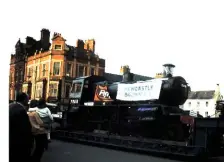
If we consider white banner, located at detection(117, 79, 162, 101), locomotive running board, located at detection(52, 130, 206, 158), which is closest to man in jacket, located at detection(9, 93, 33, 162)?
locomotive running board, located at detection(52, 130, 206, 158)

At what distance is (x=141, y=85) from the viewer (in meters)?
11.1

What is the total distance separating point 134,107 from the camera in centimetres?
1143

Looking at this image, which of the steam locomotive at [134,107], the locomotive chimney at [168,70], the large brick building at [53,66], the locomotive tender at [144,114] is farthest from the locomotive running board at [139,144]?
the locomotive chimney at [168,70]

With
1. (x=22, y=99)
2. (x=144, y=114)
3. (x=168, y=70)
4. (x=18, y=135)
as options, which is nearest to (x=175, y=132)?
(x=144, y=114)

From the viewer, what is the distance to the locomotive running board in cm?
818

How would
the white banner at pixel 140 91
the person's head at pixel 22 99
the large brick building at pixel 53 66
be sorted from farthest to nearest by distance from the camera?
the white banner at pixel 140 91 < the large brick building at pixel 53 66 < the person's head at pixel 22 99

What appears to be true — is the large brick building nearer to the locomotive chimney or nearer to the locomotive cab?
the locomotive cab

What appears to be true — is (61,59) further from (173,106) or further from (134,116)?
(173,106)

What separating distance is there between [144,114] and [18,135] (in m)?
7.94

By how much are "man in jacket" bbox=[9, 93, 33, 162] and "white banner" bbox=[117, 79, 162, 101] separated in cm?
761

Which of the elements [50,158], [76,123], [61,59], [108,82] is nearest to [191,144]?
[50,158]

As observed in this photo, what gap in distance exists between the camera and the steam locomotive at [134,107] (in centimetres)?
1056

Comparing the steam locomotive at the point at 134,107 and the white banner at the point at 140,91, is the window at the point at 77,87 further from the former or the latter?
the white banner at the point at 140,91

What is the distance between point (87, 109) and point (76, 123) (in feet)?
2.60
